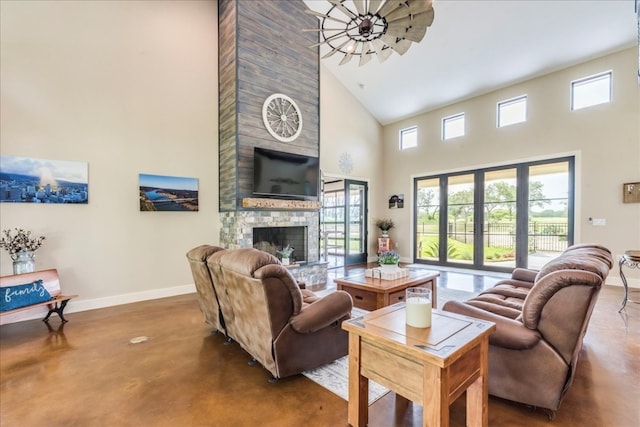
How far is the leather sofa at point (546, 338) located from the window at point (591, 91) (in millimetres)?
5315

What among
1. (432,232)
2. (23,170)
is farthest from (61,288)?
(432,232)

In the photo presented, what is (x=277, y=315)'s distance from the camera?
2.08 meters

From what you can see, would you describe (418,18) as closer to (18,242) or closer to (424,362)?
(424,362)

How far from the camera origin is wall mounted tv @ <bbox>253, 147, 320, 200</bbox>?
5.02 m

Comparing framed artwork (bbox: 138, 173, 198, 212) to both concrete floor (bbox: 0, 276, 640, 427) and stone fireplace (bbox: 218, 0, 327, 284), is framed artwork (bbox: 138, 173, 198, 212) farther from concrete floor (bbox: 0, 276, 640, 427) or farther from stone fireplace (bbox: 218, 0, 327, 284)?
concrete floor (bbox: 0, 276, 640, 427)

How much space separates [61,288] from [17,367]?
5.42 ft

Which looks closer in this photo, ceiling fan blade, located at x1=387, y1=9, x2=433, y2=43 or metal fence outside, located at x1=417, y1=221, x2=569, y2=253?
ceiling fan blade, located at x1=387, y1=9, x2=433, y2=43

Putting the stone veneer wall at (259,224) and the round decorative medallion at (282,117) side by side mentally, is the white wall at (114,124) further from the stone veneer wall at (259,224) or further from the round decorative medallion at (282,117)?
the round decorative medallion at (282,117)

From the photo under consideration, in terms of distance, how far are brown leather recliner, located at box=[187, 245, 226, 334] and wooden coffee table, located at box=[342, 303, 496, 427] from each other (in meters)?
1.68

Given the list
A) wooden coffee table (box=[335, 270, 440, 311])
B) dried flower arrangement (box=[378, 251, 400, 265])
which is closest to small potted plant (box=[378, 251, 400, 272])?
dried flower arrangement (box=[378, 251, 400, 265])

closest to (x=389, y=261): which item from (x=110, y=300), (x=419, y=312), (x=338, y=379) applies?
(x=338, y=379)

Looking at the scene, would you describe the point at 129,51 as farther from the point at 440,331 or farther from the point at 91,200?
the point at 440,331

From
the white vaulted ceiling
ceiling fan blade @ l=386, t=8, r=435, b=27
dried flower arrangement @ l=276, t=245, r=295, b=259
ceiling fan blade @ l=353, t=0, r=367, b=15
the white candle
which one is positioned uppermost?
the white vaulted ceiling

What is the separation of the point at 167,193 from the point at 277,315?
11.8ft
